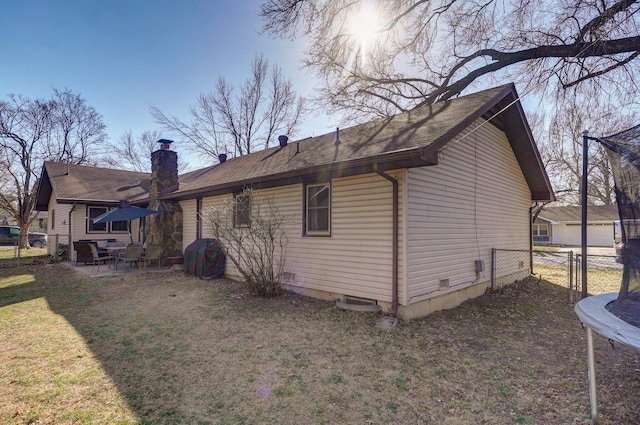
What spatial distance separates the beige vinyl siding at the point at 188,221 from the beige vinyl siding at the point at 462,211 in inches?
297

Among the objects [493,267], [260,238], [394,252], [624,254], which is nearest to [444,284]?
[394,252]

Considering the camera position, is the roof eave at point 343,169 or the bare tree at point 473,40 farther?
the bare tree at point 473,40

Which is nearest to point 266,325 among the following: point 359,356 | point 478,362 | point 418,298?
point 359,356

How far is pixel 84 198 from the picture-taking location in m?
13.3

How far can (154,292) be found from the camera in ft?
24.3

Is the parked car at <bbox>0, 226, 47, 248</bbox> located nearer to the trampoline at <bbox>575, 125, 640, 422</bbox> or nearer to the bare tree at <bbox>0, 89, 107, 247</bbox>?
the bare tree at <bbox>0, 89, 107, 247</bbox>

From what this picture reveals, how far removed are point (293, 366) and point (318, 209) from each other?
347 centimetres

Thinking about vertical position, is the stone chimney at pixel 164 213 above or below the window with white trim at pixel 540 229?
above

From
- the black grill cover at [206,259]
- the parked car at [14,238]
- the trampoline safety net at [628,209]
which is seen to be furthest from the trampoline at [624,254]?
the parked car at [14,238]

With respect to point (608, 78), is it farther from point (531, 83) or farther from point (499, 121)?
point (499, 121)

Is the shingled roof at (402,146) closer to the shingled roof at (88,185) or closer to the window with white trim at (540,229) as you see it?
the shingled roof at (88,185)

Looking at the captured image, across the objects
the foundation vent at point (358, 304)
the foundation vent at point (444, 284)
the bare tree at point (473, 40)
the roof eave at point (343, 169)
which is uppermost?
the bare tree at point (473, 40)

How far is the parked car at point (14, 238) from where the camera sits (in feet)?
72.6

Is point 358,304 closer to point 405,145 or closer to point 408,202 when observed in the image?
point 408,202
